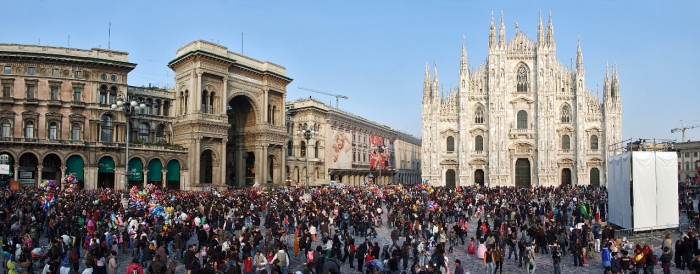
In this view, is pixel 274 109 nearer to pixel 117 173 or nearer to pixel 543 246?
pixel 117 173

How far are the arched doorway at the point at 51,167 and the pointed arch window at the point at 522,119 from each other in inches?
1885

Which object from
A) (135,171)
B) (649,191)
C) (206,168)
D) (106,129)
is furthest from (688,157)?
(106,129)

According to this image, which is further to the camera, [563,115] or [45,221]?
[563,115]

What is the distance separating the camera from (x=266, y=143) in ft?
185

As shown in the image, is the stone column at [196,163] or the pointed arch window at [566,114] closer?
the stone column at [196,163]

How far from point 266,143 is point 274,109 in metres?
5.40

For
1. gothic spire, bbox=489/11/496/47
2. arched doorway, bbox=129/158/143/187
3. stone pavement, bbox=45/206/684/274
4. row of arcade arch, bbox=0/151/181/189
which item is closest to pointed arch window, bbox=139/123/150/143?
row of arcade arch, bbox=0/151/181/189

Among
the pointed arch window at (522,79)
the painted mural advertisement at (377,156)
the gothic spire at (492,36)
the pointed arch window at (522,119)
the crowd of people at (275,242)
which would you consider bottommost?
the crowd of people at (275,242)

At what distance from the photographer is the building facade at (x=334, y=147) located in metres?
67.0

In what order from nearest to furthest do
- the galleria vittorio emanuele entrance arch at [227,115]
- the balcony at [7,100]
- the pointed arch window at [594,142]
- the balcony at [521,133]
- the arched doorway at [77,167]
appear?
the balcony at [7,100], the arched doorway at [77,167], the galleria vittorio emanuele entrance arch at [227,115], the pointed arch window at [594,142], the balcony at [521,133]

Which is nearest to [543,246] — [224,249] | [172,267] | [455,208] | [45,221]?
[455,208]

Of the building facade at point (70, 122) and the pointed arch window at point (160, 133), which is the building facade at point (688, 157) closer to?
the pointed arch window at point (160, 133)

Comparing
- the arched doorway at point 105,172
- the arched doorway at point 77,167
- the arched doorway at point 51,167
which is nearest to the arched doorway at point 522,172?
the arched doorway at point 105,172

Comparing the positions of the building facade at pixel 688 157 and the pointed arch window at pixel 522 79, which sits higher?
the pointed arch window at pixel 522 79
